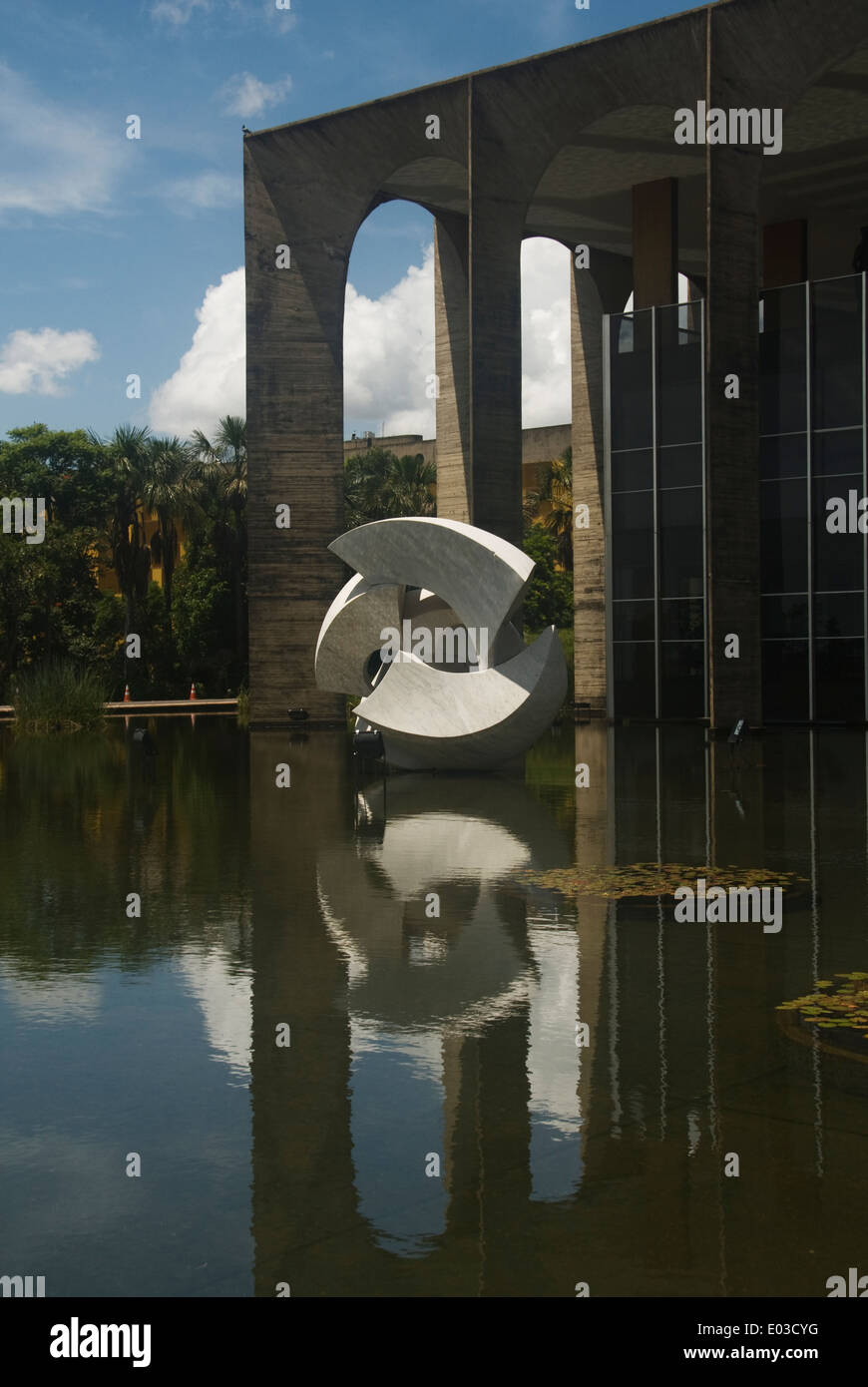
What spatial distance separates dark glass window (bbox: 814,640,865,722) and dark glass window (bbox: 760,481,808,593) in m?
1.63

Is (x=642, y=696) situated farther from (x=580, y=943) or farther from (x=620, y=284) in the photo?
(x=580, y=943)

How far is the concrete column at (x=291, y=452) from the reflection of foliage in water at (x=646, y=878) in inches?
950

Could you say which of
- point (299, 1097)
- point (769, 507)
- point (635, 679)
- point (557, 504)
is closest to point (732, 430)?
point (769, 507)

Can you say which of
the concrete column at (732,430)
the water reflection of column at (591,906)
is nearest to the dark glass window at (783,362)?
the concrete column at (732,430)

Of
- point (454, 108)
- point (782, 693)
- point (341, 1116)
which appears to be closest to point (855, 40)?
point (454, 108)

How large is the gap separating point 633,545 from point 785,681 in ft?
17.1

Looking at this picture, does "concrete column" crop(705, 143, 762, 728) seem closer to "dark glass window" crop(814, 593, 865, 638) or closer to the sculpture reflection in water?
"dark glass window" crop(814, 593, 865, 638)

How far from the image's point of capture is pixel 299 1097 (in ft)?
18.6

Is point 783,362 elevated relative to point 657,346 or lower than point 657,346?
lower

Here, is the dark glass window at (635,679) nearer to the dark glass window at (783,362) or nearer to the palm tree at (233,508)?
the dark glass window at (783,362)

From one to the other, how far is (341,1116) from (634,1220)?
1.43m

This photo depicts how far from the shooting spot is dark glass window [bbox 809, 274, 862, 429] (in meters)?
31.8

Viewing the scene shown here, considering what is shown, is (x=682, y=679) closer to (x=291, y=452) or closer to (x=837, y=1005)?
(x=291, y=452)

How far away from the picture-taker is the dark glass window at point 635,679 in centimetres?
3450
